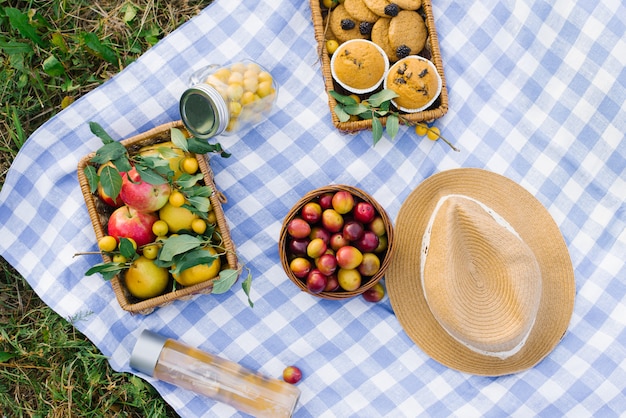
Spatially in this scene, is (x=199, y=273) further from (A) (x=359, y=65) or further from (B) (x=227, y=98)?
(A) (x=359, y=65)

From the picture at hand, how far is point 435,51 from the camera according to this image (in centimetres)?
158

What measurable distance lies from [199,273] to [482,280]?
2.40ft

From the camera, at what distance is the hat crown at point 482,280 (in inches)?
54.7

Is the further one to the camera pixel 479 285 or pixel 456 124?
pixel 456 124

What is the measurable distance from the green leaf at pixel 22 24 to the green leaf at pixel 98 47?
139 millimetres

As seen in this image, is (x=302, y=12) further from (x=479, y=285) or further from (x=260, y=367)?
(x=260, y=367)

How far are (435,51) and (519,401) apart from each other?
104cm

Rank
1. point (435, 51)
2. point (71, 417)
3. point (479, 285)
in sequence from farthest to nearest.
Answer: point (71, 417), point (435, 51), point (479, 285)

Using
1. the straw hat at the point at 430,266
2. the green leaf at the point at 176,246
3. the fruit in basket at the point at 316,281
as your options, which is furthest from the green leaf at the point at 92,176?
the straw hat at the point at 430,266

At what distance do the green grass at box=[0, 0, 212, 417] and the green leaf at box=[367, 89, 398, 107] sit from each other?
628 millimetres

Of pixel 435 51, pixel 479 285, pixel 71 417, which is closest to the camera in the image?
pixel 479 285

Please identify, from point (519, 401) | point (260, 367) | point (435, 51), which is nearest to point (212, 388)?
point (260, 367)

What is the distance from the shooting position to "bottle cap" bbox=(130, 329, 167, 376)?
5.11 ft

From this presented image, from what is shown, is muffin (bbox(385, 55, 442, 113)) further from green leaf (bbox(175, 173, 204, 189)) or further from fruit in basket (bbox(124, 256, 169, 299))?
fruit in basket (bbox(124, 256, 169, 299))
